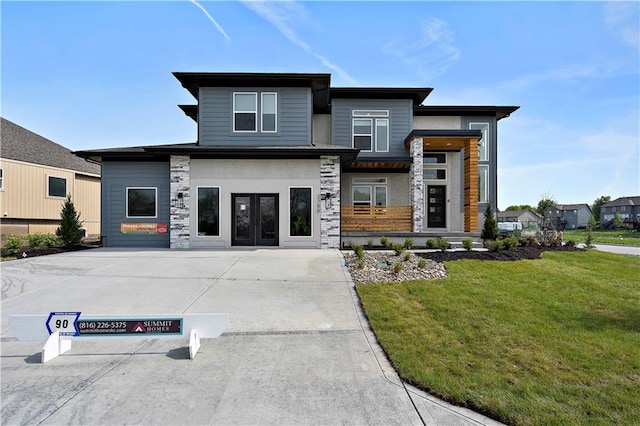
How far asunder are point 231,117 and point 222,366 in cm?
1212

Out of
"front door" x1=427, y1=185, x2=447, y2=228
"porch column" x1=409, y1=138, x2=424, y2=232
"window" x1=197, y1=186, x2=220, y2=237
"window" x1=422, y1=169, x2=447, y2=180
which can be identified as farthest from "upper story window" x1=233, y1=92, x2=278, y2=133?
"front door" x1=427, y1=185, x2=447, y2=228

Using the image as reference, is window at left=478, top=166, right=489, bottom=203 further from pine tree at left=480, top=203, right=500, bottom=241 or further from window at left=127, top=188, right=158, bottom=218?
window at left=127, top=188, right=158, bottom=218

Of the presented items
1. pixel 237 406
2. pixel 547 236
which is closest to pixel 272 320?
pixel 237 406

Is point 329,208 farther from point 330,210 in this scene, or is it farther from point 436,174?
point 436,174

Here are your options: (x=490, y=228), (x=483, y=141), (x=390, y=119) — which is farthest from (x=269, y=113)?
(x=483, y=141)

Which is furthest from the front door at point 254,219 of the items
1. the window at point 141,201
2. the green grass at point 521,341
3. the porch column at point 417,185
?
the green grass at point 521,341

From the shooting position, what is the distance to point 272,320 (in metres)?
5.57

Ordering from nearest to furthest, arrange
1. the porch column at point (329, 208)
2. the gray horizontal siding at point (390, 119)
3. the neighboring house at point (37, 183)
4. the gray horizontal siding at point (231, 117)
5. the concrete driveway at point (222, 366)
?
1. the concrete driveway at point (222, 366)
2. the porch column at point (329, 208)
3. the gray horizontal siding at point (231, 117)
4. the gray horizontal siding at point (390, 119)
5. the neighboring house at point (37, 183)

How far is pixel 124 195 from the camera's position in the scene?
13961 mm

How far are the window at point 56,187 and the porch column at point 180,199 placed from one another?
1152 cm

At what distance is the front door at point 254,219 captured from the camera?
13164 millimetres

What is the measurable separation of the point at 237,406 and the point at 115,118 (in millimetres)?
17205

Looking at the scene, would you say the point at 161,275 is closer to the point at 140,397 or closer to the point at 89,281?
the point at 89,281

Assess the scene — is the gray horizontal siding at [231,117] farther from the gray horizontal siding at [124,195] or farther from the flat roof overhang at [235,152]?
the gray horizontal siding at [124,195]
